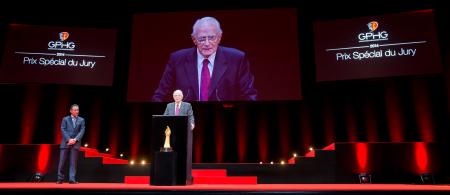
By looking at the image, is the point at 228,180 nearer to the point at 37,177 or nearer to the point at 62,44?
the point at 37,177

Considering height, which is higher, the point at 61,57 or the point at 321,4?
the point at 321,4

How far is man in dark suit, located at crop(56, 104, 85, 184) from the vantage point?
548cm

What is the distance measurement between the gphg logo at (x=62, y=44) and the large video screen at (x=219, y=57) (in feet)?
4.51

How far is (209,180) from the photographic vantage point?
5.75 metres

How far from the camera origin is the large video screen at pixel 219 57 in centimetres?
720

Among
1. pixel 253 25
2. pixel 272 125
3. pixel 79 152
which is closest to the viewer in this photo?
pixel 79 152

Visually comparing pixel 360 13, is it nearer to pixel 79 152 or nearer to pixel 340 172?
pixel 340 172

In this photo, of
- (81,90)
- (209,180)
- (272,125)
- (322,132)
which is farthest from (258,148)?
(81,90)

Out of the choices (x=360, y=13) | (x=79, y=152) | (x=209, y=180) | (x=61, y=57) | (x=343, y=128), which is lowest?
(x=209, y=180)

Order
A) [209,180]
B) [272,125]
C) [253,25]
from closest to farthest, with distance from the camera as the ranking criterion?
[209,180], [253,25], [272,125]

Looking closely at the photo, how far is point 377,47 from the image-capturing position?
7.14m

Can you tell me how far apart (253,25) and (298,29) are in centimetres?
106

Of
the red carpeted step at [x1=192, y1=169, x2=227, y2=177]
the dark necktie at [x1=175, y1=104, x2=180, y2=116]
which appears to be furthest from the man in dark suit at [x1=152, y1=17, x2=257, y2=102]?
the dark necktie at [x1=175, y1=104, x2=180, y2=116]

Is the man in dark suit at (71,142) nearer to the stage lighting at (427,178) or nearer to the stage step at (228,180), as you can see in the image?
the stage step at (228,180)
